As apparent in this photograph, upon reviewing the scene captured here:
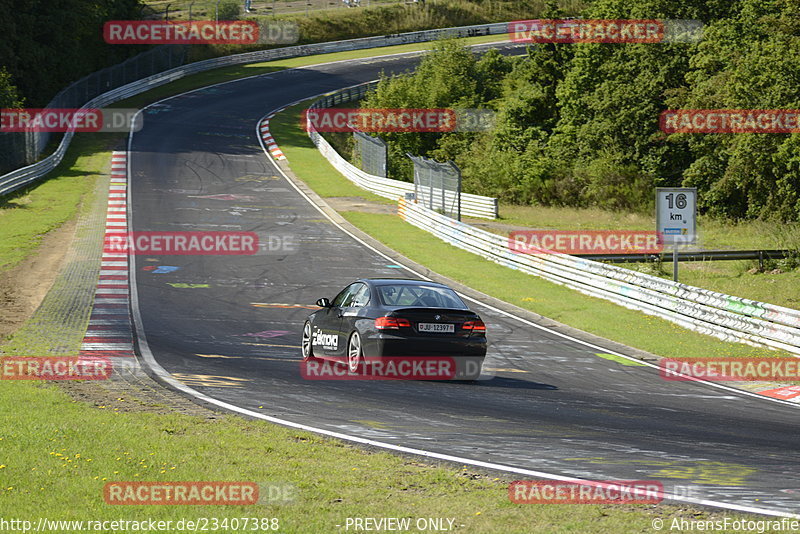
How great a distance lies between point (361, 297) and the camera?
14.2m

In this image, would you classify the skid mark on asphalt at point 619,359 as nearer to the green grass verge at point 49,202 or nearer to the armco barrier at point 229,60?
the green grass verge at point 49,202

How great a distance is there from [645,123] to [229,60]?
48.4 metres

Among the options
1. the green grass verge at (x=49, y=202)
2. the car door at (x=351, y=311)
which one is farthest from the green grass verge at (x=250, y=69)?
the car door at (x=351, y=311)

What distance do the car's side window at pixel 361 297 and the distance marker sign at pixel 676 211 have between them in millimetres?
8950

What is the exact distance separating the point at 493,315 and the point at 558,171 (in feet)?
96.6

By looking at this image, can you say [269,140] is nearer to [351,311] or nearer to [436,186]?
[436,186]

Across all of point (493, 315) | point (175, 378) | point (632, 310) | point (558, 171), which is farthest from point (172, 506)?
point (558, 171)

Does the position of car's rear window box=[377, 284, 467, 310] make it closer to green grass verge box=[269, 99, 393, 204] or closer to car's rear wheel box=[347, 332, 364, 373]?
car's rear wheel box=[347, 332, 364, 373]

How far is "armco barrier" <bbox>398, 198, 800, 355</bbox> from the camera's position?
57.8 feet

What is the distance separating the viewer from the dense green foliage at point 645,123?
3541 centimetres

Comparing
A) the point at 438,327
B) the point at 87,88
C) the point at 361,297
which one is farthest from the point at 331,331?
the point at 87,88

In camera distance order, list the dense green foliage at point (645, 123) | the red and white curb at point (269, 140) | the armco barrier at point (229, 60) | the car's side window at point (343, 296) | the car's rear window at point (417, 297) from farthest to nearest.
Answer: the red and white curb at point (269, 140), the armco barrier at point (229, 60), the dense green foliage at point (645, 123), the car's side window at point (343, 296), the car's rear window at point (417, 297)

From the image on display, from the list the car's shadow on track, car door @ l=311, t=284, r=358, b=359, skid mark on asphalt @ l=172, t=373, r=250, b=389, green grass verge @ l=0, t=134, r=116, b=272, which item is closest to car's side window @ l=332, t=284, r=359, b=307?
car door @ l=311, t=284, r=358, b=359

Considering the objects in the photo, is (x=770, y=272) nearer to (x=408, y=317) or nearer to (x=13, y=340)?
(x=408, y=317)
